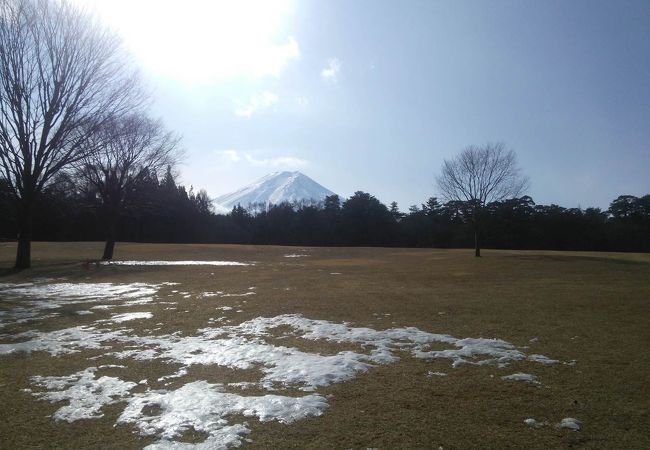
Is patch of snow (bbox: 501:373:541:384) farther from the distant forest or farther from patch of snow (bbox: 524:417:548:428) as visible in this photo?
the distant forest

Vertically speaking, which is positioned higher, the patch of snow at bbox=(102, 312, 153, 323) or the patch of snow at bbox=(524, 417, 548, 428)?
the patch of snow at bbox=(524, 417, 548, 428)

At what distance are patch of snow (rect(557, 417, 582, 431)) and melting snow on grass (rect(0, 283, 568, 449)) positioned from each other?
140 centimetres

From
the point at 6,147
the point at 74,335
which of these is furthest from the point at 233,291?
the point at 6,147

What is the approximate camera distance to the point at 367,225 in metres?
85.1

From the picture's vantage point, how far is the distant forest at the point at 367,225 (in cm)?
6781

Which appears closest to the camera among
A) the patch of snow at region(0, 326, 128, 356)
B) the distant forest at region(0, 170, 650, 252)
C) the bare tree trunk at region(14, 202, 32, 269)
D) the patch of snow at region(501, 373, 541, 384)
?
the patch of snow at region(501, 373, 541, 384)

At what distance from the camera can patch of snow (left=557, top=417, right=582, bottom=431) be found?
454cm

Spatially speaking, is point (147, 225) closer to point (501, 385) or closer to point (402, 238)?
point (402, 238)

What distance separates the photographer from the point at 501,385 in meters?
5.84

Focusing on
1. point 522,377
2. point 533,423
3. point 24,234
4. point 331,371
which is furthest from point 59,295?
point 533,423

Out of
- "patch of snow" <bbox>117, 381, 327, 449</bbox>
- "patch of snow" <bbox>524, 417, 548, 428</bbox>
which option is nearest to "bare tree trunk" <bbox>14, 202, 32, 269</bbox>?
"patch of snow" <bbox>117, 381, 327, 449</bbox>

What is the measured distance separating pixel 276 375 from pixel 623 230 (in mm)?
77059

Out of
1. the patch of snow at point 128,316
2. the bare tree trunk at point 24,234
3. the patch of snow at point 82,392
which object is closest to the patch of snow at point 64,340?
the patch of snow at point 128,316

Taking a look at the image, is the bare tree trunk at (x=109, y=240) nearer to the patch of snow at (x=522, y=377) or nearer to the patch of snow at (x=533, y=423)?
the patch of snow at (x=522, y=377)
